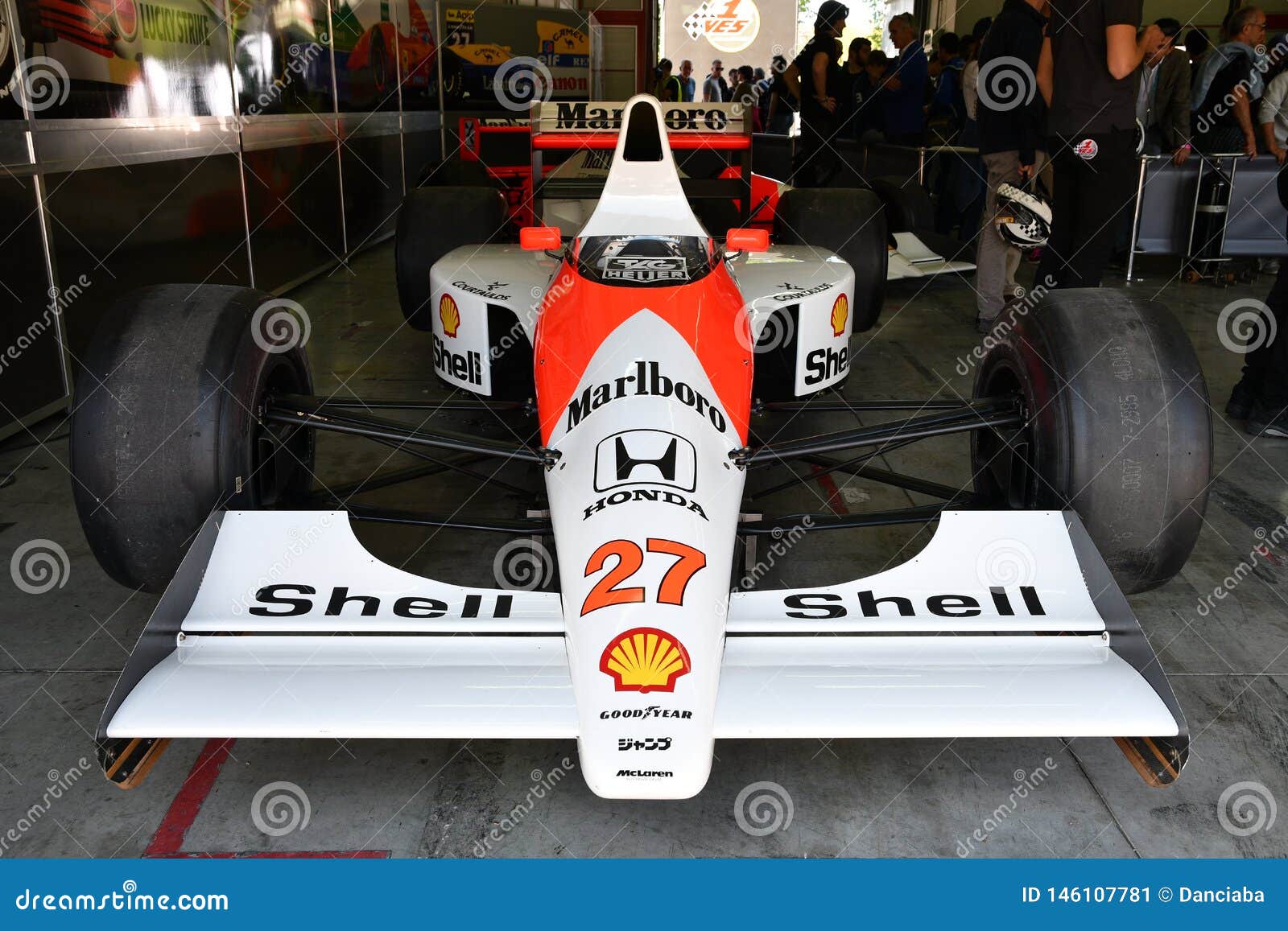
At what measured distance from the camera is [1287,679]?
8.77 ft

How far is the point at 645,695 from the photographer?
191cm

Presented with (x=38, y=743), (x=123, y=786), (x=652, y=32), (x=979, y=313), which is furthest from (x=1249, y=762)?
(x=652, y=32)

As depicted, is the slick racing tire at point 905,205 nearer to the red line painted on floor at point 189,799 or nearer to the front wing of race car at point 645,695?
the front wing of race car at point 645,695

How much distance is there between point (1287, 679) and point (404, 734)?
2219mm

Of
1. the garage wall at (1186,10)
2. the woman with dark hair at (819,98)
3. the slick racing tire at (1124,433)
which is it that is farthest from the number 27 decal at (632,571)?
the garage wall at (1186,10)

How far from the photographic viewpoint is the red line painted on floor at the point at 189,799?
204 centimetres

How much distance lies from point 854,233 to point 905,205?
295cm

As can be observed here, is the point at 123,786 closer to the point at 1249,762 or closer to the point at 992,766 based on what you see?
the point at 992,766

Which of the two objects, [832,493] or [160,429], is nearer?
[160,429]

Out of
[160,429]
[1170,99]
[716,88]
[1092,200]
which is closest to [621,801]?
[160,429]

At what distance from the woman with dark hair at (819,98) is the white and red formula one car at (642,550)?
6.23 metres

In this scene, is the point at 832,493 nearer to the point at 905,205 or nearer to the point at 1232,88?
the point at 905,205

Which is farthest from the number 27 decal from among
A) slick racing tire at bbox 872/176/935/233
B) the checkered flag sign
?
the checkered flag sign

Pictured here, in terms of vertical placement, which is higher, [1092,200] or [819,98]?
[819,98]
